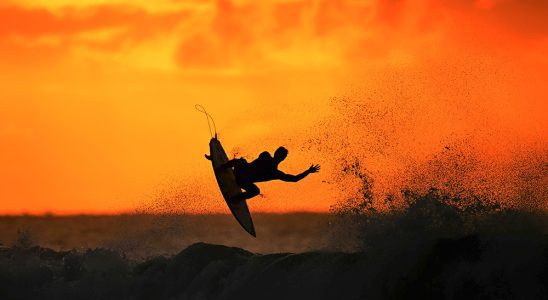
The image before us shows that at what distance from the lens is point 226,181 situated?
16.0 metres

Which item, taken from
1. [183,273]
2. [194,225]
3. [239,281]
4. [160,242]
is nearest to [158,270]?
[183,273]

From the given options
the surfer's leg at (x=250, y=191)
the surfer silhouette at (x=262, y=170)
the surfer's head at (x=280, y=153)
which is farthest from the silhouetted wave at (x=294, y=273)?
the surfer's head at (x=280, y=153)

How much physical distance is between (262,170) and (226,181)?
1.32 metres

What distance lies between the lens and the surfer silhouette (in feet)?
47.9

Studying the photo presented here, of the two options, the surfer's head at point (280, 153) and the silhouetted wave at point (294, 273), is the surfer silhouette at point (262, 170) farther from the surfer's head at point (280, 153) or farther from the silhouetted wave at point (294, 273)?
the silhouetted wave at point (294, 273)

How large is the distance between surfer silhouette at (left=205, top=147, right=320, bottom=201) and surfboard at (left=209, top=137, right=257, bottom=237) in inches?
18.5

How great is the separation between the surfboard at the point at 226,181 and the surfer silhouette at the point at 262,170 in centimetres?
47

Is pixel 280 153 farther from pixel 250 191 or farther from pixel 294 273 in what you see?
pixel 294 273

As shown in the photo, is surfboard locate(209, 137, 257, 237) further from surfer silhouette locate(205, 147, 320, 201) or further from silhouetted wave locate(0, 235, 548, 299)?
silhouetted wave locate(0, 235, 548, 299)

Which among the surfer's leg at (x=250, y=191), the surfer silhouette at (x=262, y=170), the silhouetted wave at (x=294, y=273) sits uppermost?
the surfer silhouette at (x=262, y=170)

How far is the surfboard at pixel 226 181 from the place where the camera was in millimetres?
15938

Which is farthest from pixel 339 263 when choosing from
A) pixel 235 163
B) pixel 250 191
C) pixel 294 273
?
pixel 235 163

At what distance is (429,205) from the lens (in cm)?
1666

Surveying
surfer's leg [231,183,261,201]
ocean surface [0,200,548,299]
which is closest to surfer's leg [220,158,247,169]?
surfer's leg [231,183,261,201]
